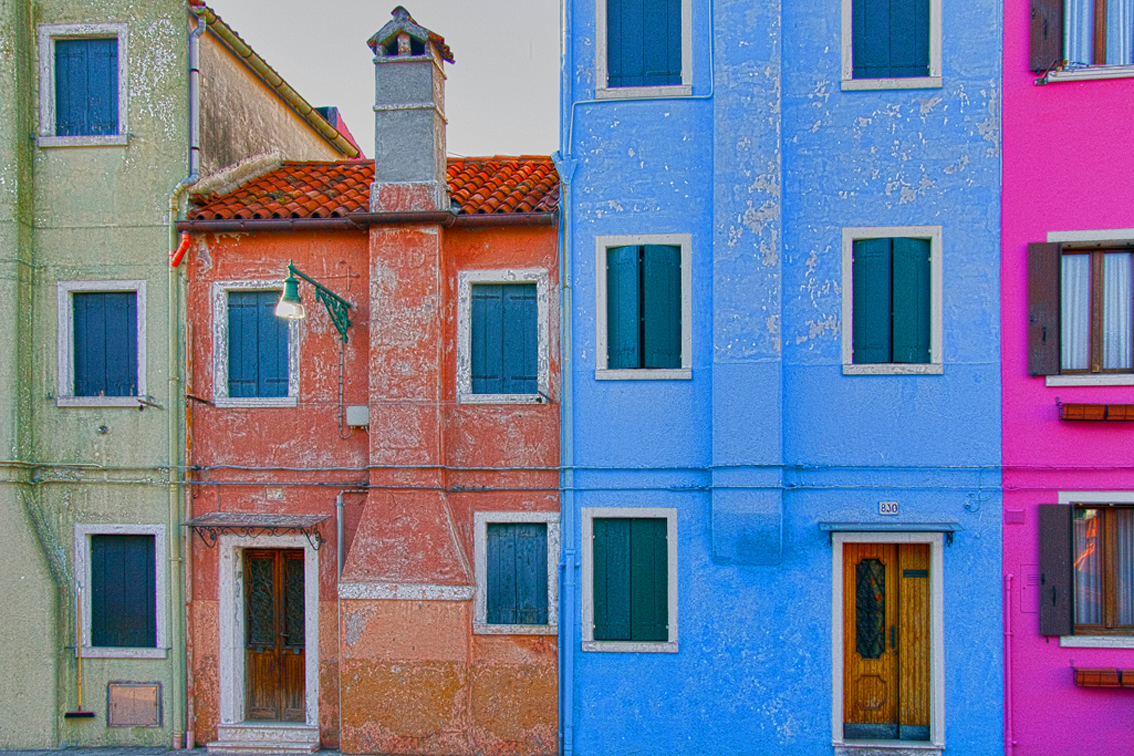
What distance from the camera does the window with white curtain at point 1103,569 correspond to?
9828 mm

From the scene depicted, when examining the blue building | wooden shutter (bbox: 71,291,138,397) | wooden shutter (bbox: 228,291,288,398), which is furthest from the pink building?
wooden shutter (bbox: 71,291,138,397)

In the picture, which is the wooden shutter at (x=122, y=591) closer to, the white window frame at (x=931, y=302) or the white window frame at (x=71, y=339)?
the white window frame at (x=71, y=339)

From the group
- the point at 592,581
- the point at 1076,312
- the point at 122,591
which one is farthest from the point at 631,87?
the point at 122,591

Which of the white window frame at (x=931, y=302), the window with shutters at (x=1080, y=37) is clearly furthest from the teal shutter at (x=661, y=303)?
the window with shutters at (x=1080, y=37)

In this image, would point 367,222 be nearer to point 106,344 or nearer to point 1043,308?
point 106,344

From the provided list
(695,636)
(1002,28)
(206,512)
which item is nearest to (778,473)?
(695,636)

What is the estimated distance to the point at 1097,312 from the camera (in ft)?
32.6

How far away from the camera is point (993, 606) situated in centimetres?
980

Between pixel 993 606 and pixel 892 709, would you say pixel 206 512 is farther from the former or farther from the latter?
pixel 993 606

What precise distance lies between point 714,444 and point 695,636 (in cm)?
219

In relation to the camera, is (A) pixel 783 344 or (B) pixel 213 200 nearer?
(A) pixel 783 344

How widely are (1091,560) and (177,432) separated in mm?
10605

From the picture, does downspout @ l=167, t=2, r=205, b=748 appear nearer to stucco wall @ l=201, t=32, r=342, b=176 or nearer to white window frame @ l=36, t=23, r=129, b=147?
stucco wall @ l=201, t=32, r=342, b=176

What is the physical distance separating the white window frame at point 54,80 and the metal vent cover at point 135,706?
654 centimetres
